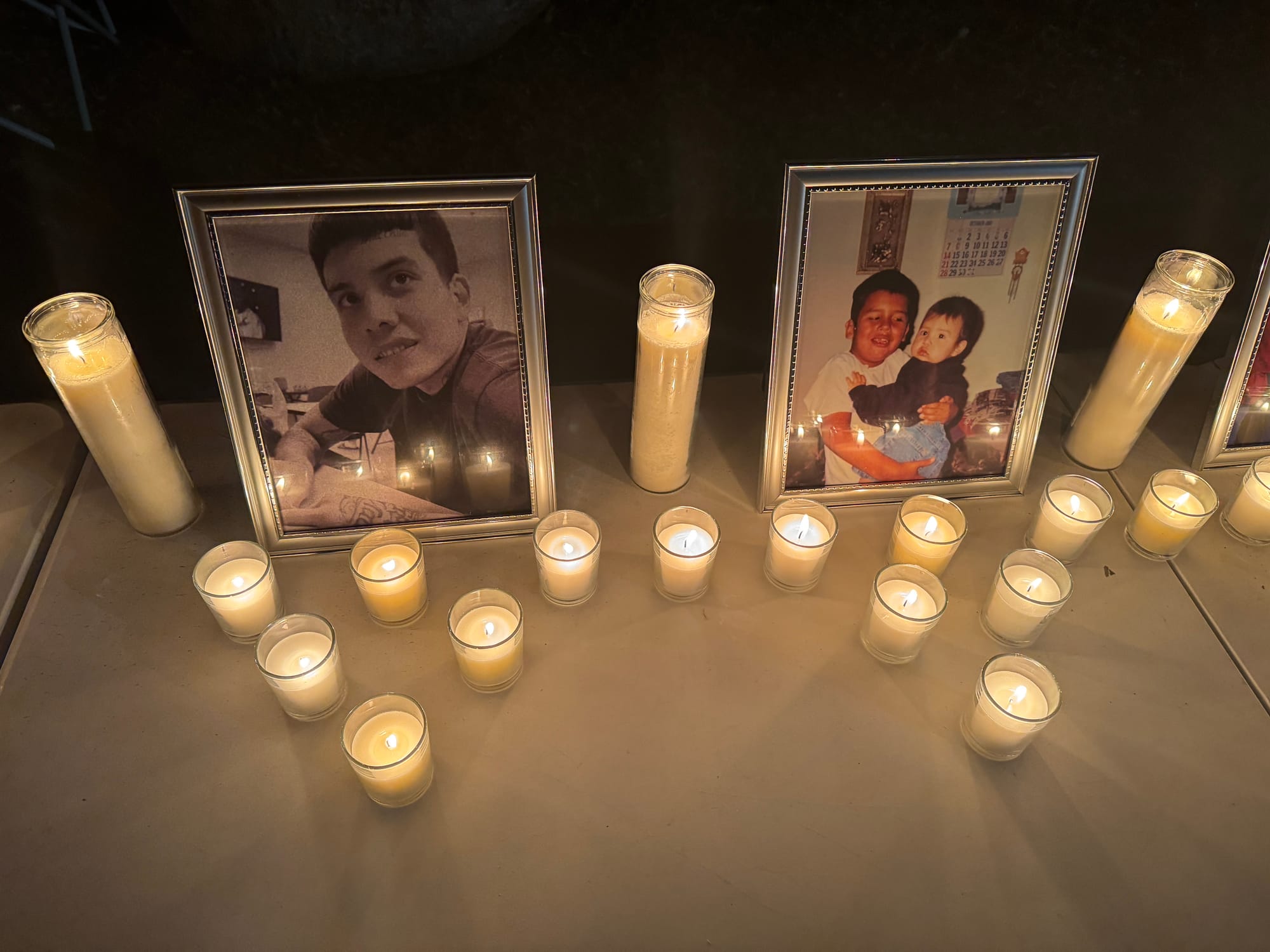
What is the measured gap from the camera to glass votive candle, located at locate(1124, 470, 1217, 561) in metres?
1.30

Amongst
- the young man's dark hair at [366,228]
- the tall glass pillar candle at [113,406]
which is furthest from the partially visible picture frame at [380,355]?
the tall glass pillar candle at [113,406]

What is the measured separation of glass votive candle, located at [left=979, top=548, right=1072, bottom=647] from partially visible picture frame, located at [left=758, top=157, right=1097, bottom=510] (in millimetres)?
192

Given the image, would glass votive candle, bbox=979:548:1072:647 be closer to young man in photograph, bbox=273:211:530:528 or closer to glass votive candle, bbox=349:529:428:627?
young man in photograph, bbox=273:211:530:528

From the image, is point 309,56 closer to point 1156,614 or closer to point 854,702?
point 854,702

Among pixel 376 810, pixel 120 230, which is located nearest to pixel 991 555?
pixel 376 810

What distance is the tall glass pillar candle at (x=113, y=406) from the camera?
3.74ft

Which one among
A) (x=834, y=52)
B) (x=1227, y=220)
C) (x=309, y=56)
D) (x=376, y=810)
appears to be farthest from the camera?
(x=1227, y=220)

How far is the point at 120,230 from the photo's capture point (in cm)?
132

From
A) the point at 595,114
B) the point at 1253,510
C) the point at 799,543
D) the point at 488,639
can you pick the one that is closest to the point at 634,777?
the point at 488,639

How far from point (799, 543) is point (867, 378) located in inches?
10.3

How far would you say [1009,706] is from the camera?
1.11m

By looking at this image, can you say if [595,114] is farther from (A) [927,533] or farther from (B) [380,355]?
(A) [927,533]

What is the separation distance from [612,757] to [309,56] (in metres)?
0.93

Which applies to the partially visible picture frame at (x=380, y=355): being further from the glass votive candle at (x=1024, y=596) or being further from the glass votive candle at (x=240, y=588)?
the glass votive candle at (x=1024, y=596)
